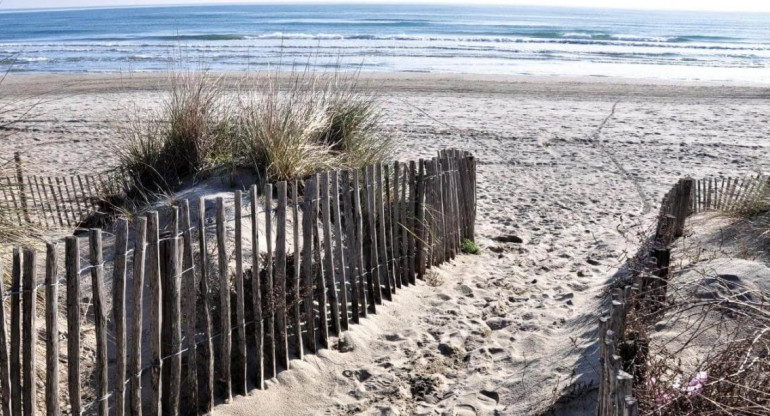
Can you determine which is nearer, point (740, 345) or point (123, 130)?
point (740, 345)

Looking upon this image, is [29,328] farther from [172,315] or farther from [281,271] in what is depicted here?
[281,271]

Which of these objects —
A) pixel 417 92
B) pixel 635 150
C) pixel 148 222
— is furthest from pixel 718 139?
pixel 148 222

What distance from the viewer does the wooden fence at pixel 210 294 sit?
3.28m

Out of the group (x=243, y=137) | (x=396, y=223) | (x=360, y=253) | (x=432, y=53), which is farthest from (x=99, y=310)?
(x=432, y=53)

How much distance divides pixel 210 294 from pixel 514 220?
4293 mm

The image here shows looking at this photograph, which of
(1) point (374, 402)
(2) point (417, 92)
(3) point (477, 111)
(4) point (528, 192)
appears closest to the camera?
(1) point (374, 402)

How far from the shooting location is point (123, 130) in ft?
24.1

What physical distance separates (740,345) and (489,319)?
8.14 ft

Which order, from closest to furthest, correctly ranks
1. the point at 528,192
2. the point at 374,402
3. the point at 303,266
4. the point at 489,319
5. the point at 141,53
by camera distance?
the point at 374,402, the point at 303,266, the point at 489,319, the point at 528,192, the point at 141,53

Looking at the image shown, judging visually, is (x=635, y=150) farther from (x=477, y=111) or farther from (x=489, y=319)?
(x=489, y=319)

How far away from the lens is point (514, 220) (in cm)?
810

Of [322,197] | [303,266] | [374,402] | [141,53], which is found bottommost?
[374,402]

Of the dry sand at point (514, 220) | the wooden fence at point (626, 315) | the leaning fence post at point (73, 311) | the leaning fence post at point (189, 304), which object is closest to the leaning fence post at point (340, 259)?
the dry sand at point (514, 220)

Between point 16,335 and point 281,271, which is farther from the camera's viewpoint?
point 281,271
